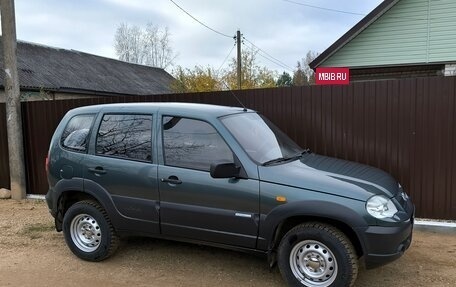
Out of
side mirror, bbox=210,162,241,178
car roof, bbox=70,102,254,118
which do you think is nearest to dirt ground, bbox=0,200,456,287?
side mirror, bbox=210,162,241,178

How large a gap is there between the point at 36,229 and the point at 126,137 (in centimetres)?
273

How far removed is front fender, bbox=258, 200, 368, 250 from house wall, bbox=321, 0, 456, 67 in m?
10.1

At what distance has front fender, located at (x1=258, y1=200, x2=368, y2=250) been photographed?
375cm

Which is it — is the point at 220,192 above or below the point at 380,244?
above

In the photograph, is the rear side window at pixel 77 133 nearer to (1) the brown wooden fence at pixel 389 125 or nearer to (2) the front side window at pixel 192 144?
(2) the front side window at pixel 192 144

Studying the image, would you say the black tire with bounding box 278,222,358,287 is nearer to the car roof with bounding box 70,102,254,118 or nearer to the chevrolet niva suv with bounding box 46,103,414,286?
the chevrolet niva suv with bounding box 46,103,414,286

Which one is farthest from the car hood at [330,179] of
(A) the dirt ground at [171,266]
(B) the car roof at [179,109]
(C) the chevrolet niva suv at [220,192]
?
(A) the dirt ground at [171,266]

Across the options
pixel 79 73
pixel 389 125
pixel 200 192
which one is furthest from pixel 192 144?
pixel 79 73

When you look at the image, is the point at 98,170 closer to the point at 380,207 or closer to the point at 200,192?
the point at 200,192

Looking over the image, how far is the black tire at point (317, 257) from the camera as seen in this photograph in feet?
12.5

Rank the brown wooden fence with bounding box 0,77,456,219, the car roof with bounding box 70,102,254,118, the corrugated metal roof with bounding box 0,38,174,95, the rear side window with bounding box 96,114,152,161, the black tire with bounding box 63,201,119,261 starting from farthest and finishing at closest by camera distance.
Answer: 1. the corrugated metal roof with bounding box 0,38,174,95
2. the brown wooden fence with bounding box 0,77,456,219
3. the black tire with bounding box 63,201,119,261
4. the rear side window with bounding box 96,114,152,161
5. the car roof with bounding box 70,102,254,118

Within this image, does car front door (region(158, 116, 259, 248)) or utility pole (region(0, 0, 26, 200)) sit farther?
utility pole (region(0, 0, 26, 200))

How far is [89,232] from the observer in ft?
16.6

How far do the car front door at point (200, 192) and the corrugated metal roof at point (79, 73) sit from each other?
16.8 metres
